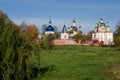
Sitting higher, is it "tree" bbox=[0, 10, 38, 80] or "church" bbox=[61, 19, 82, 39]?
"church" bbox=[61, 19, 82, 39]

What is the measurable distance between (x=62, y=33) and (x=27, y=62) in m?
109

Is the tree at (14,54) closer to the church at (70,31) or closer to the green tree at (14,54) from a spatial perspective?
the green tree at (14,54)

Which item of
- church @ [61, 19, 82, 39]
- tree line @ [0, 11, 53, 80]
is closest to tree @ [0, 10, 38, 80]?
tree line @ [0, 11, 53, 80]

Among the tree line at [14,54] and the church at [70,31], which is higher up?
the church at [70,31]

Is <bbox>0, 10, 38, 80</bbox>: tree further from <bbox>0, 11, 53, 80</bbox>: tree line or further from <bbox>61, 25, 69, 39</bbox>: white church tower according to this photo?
<bbox>61, 25, 69, 39</bbox>: white church tower

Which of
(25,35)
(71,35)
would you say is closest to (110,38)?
(71,35)

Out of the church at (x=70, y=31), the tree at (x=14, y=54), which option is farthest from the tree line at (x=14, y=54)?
the church at (x=70, y=31)

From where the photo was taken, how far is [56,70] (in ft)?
70.3

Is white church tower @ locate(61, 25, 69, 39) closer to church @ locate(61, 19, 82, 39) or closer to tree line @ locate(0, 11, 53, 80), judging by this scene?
church @ locate(61, 19, 82, 39)

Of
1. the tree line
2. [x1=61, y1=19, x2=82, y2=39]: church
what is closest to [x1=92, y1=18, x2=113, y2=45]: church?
[x1=61, y1=19, x2=82, y2=39]: church

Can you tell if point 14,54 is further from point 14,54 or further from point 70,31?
point 70,31

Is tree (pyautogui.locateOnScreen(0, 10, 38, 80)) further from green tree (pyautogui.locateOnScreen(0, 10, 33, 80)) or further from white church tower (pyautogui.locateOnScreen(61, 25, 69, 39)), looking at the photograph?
white church tower (pyautogui.locateOnScreen(61, 25, 69, 39))

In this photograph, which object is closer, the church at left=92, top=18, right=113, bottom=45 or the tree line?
the tree line

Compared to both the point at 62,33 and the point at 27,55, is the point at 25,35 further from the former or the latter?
the point at 62,33
